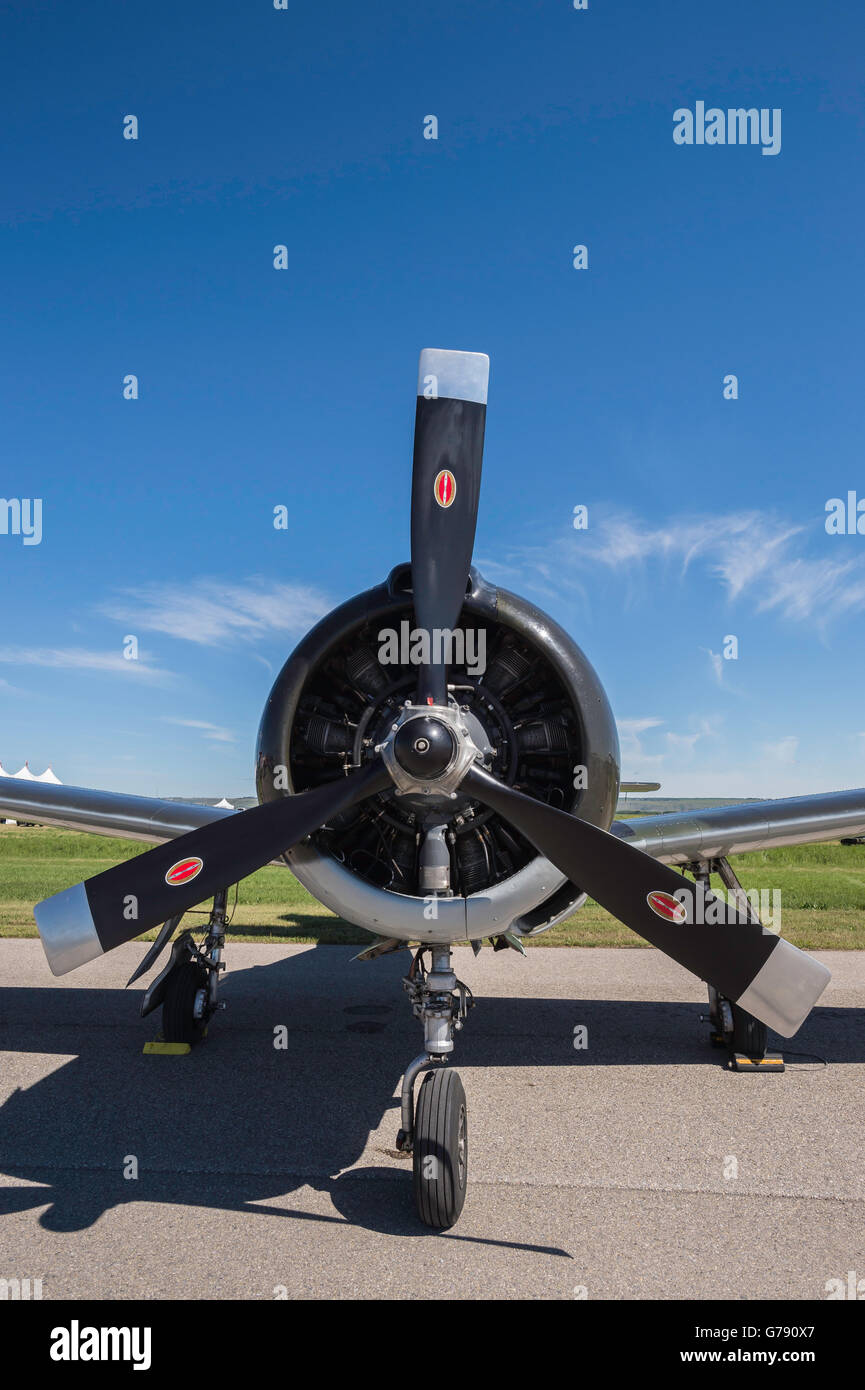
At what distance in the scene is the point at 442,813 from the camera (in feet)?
16.4

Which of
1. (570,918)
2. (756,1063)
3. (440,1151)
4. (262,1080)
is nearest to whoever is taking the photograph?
(440,1151)

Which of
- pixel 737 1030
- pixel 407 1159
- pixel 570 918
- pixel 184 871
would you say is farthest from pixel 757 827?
pixel 570 918

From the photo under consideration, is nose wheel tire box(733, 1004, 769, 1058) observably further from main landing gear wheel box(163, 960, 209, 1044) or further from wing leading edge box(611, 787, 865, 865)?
main landing gear wheel box(163, 960, 209, 1044)

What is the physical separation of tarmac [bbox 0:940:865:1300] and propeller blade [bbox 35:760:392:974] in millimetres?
1386

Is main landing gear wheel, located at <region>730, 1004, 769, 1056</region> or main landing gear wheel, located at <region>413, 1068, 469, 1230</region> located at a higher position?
main landing gear wheel, located at <region>730, 1004, 769, 1056</region>

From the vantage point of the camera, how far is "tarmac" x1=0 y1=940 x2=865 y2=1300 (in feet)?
12.2

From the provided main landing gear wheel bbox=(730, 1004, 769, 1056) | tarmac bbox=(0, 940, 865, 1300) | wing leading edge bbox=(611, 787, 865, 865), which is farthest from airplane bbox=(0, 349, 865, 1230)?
main landing gear wheel bbox=(730, 1004, 769, 1056)

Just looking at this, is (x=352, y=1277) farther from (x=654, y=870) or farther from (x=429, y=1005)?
(x=654, y=870)

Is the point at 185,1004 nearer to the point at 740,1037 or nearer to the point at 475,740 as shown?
the point at 475,740

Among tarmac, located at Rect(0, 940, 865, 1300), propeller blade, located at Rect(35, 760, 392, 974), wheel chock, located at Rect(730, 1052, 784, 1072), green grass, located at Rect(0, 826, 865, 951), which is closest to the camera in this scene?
tarmac, located at Rect(0, 940, 865, 1300)

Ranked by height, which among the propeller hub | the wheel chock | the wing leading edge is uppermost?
the wing leading edge

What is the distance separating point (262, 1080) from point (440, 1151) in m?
2.76
